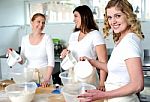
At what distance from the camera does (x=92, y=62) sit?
1815 mm

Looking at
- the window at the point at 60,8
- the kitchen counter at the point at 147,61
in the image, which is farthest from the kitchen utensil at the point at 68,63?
the window at the point at 60,8

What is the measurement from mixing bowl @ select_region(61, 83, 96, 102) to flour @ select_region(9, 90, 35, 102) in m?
0.21

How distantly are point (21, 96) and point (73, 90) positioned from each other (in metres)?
0.32

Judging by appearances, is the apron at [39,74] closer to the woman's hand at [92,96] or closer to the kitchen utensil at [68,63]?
the kitchen utensil at [68,63]

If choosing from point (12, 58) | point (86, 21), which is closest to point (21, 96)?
point (12, 58)

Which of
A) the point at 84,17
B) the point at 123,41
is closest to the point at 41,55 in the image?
the point at 84,17

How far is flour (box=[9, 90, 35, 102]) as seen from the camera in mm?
1460

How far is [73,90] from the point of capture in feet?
4.90

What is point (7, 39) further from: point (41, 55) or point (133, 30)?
point (133, 30)

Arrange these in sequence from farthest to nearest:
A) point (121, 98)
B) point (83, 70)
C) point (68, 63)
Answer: point (68, 63) → point (83, 70) → point (121, 98)

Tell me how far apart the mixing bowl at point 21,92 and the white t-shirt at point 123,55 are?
0.53m

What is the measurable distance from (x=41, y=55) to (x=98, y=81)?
59cm

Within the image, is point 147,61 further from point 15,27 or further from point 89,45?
point 15,27

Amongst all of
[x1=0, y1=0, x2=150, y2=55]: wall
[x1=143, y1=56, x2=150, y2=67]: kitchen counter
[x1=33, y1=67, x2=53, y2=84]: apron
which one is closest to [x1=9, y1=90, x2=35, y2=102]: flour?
[x1=33, y1=67, x2=53, y2=84]: apron
